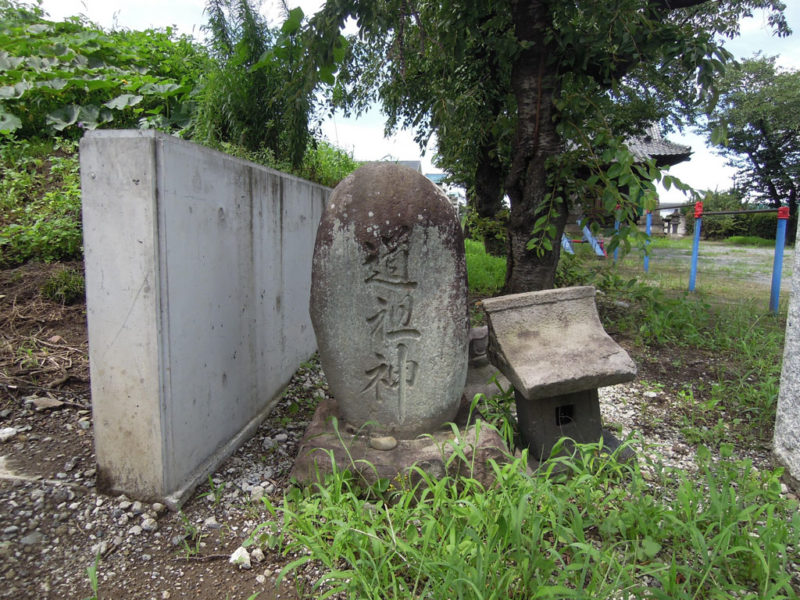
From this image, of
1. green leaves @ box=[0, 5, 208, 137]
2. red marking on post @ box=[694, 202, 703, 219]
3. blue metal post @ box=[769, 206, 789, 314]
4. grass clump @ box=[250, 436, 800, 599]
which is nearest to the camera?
grass clump @ box=[250, 436, 800, 599]

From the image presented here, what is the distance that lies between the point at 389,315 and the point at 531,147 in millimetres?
2608

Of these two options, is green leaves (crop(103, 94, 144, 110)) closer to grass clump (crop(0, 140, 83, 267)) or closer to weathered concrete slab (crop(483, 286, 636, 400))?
grass clump (crop(0, 140, 83, 267))

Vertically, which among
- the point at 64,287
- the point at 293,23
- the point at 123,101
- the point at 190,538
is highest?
the point at 293,23

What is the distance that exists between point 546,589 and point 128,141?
220cm

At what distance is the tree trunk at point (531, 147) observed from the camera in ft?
13.2

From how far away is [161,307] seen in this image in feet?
6.62

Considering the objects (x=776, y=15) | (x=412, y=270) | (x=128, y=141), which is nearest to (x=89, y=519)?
(x=128, y=141)

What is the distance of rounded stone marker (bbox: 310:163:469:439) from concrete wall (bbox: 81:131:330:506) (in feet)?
1.84

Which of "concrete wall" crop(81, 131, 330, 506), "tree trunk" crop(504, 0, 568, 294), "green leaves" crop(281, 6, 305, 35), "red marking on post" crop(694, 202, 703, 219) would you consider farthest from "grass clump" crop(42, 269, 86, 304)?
"red marking on post" crop(694, 202, 703, 219)

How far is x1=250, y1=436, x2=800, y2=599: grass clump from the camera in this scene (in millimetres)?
1578

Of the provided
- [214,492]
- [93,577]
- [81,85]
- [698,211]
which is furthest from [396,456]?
[698,211]

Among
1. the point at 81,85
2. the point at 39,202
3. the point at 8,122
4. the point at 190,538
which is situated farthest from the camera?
the point at 81,85

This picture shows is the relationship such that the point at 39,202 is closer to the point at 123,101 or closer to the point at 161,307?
the point at 123,101

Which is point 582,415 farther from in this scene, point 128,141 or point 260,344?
point 128,141
